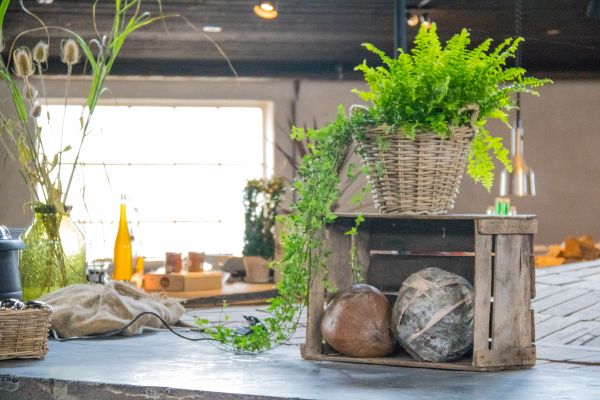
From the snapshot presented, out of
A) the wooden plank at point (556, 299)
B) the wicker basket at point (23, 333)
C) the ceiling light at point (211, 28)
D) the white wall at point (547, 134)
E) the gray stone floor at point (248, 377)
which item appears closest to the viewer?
the gray stone floor at point (248, 377)

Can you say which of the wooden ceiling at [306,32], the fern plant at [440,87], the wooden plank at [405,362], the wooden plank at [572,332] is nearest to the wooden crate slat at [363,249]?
the wooden plank at [405,362]

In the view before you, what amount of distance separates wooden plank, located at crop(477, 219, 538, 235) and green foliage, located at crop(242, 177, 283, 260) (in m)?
2.41

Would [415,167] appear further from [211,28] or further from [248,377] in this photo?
[211,28]

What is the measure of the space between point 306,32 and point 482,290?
738cm

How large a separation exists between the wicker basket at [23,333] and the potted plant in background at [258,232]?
2334 mm

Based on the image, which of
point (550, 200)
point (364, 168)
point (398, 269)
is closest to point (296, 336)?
point (398, 269)

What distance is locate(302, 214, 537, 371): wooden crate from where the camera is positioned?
8.42 feet

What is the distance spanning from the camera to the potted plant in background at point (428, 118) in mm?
2572

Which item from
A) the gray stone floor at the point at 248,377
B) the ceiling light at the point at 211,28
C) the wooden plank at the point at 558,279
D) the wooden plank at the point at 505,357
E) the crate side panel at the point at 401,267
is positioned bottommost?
the gray stone floor at the point at 248,377

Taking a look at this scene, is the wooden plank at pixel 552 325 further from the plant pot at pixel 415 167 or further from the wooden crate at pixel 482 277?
the plant pot at pixel 415 167

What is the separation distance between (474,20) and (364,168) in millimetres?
6787

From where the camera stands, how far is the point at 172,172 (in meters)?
10.9

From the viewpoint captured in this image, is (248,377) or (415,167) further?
(415,167)

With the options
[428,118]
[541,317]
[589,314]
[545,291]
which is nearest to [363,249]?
[428,118]
